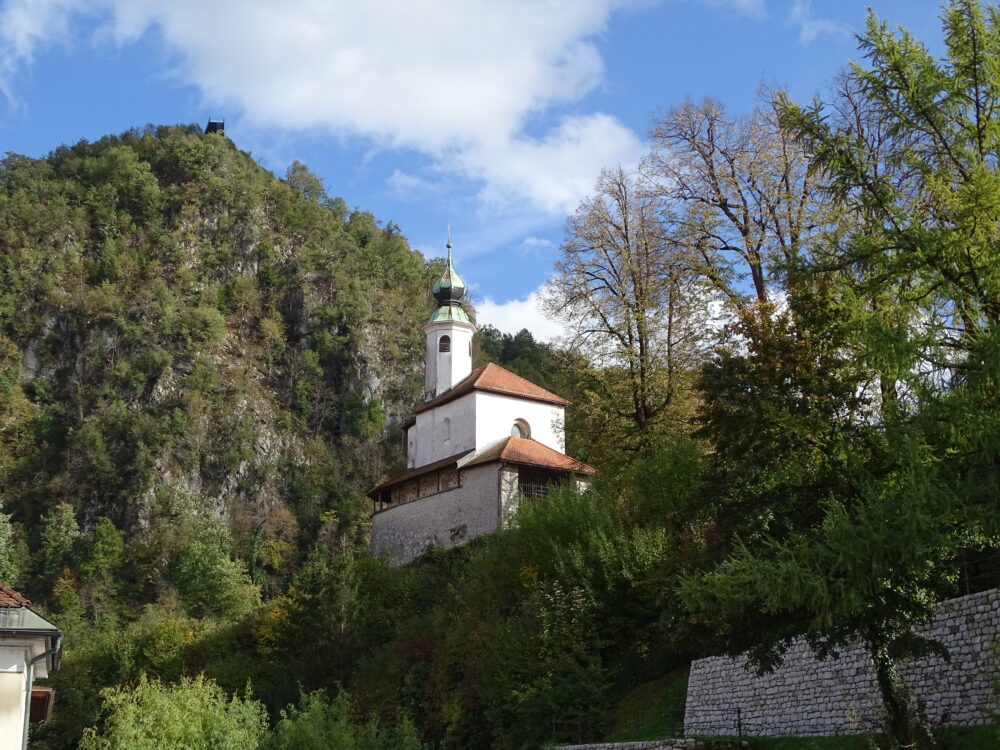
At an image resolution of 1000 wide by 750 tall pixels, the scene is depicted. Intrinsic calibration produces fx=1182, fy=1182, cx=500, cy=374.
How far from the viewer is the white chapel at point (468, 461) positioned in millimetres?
42469

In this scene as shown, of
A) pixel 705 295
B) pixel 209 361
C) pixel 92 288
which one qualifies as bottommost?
pixel 705 295

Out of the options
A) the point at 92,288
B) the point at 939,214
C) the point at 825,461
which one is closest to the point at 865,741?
the point at 825,461

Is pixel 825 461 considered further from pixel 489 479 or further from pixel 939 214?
pixel 489 479

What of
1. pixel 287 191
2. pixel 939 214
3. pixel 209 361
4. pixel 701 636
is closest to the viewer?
pixel 939 214

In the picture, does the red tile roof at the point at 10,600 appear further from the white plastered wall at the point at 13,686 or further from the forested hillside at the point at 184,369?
the forested hillside at the point at 184,369

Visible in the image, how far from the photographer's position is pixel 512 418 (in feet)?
152

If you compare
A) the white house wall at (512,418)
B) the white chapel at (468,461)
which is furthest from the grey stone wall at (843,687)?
the white house wall at (512,418)

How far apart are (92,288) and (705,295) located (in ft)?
229

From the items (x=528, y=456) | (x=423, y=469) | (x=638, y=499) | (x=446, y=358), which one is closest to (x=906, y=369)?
(x=638, y=499)

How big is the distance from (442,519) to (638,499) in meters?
15.9

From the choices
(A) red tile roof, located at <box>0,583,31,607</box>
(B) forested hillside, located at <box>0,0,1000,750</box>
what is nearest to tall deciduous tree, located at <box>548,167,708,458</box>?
(B) forested hillside, located at <box>0,0,1000,750</box>

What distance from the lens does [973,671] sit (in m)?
17.0

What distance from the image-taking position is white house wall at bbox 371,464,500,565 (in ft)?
Answer: 139

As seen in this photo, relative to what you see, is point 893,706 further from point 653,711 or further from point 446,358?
point 446,358
